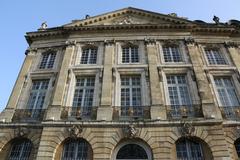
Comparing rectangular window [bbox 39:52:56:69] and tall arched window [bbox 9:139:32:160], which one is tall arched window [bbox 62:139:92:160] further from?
rectangular window [bbox 39:52:56:69]

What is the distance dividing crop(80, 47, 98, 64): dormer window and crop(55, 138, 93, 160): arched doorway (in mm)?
5343

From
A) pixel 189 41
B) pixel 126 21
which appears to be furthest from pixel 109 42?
pixel 189 41

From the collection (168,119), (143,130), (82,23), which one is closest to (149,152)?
(143,130)

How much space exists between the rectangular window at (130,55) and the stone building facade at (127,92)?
62 mm

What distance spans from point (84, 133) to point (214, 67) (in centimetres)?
844

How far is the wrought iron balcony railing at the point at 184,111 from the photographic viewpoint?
11.9 meters

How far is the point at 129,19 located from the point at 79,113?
818 cm

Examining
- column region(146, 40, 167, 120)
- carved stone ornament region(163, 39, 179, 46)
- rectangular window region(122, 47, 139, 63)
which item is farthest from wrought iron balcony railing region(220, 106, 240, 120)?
rectangular window region(122, 47, 139, 63)

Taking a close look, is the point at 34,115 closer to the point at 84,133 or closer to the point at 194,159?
the point at 84,133

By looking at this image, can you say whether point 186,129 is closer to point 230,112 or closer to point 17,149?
point 230,112

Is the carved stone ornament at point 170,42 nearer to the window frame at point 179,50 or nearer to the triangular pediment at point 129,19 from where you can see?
the window frame at point 179,50

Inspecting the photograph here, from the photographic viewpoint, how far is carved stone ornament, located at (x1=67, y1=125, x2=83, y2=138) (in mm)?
11164

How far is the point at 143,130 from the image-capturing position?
36.6ft

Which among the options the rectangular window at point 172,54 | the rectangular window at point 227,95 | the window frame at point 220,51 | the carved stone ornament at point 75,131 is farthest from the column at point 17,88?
the rectangular window at point 227,95
